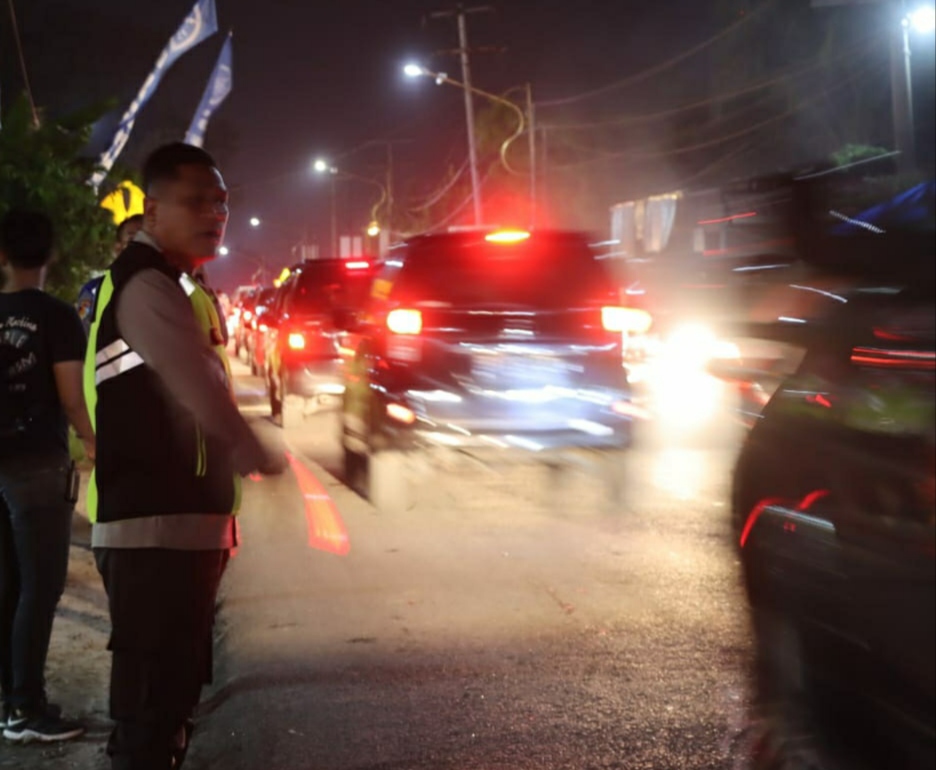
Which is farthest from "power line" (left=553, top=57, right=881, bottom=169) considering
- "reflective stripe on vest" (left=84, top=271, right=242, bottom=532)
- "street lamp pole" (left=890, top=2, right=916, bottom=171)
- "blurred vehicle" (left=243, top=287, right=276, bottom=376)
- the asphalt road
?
"reflective stripe on vest" (left=84, top=271, right=242, bottom=532)

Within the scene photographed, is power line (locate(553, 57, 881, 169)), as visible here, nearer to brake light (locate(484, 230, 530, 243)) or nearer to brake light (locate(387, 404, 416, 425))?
brake light (locate(484, 230, 530, 243))

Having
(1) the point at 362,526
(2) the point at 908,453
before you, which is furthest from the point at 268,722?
(1) the point at 362,526

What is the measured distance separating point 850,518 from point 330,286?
14198 millimetres

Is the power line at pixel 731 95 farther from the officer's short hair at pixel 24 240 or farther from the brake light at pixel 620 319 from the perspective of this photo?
the officer's short hair at pixel 24 240

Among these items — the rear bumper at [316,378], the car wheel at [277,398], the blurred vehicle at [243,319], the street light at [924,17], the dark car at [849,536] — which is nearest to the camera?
the dark car at [849,536]

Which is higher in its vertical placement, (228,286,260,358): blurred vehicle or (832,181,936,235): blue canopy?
(832,181,936,235): blue canopy

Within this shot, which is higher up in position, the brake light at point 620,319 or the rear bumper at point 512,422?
the brake light at point 620,319

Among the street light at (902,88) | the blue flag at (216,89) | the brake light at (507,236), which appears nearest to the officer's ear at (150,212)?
the brake light at (507,236)

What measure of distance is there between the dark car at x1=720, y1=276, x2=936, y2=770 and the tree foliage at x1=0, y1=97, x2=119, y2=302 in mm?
7144

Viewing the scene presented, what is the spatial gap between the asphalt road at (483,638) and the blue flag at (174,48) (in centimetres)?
922

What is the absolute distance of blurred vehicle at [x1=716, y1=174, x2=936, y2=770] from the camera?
3072 mm

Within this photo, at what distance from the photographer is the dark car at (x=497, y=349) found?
9.46 m

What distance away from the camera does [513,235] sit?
9.78 m

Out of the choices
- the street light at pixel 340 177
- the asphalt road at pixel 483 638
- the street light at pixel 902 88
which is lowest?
the asphalt road at pixel 483 638
